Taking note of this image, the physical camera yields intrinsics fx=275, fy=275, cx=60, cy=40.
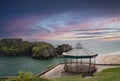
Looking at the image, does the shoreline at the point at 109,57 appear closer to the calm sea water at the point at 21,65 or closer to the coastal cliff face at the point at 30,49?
the coastal cliff face at the point at 30,49

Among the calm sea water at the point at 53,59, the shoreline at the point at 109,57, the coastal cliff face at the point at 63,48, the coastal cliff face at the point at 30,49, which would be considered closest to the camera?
the calm sea water at the point at 53,59

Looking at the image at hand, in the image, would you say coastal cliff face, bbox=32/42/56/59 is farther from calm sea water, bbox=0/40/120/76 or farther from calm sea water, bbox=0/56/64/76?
calm sea water, bbox=0/56/64/76

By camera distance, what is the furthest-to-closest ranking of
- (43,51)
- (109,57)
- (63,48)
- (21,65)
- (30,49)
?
(30,49) < (43,51) < (63,48) < (109,57) < (21,65)

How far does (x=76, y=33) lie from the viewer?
733 inches

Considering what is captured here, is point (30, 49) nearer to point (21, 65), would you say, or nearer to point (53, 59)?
point (53, 59)

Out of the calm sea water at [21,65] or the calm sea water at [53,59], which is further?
the calm sea water at [53,59]

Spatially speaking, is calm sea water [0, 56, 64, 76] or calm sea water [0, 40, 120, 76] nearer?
calm sea water [0, 56, 64, 76]

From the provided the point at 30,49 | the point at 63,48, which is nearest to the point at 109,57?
the point at 63,48

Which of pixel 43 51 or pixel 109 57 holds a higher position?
pixel 43 51

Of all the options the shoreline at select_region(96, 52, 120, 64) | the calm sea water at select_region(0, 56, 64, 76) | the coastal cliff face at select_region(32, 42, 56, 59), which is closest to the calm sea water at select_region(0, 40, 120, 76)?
the calm sea water at select_region(0, 56, 64, 76)

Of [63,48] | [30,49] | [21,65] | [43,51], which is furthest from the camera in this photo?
[30,49]

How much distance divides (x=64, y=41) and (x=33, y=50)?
2.39 meters

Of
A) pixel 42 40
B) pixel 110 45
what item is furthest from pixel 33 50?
pixel 110 45

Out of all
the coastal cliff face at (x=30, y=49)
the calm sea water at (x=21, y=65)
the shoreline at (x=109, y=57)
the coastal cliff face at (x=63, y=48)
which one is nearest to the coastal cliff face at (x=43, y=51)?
the coastal cliff face at (x=30, y=49)
